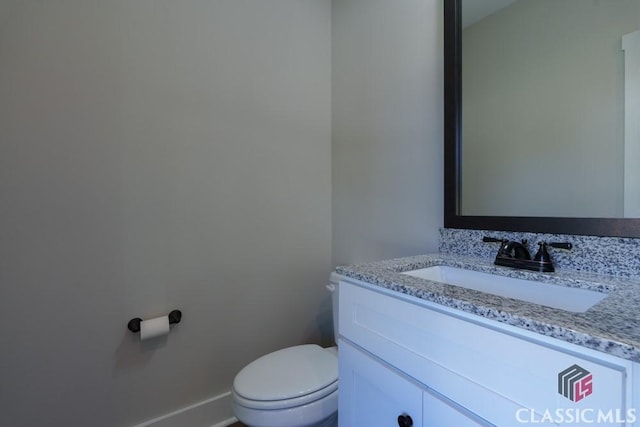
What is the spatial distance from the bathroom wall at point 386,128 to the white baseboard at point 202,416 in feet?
3.30

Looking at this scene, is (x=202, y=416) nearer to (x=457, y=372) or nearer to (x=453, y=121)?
(x=457, y=372)

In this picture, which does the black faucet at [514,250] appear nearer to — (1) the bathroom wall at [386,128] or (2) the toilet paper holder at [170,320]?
(1) the bathroom wall at [386,128]

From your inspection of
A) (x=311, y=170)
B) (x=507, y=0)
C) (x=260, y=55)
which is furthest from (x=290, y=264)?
(x=507, y=0)

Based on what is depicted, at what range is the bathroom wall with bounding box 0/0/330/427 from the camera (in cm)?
107

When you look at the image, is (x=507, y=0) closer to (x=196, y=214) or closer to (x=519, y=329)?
(x=519, y=329)

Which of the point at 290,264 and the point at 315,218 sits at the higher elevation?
the point at 315,218

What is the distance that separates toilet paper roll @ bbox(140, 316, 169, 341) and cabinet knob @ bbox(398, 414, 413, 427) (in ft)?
3.44

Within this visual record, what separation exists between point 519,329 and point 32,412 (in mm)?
1668

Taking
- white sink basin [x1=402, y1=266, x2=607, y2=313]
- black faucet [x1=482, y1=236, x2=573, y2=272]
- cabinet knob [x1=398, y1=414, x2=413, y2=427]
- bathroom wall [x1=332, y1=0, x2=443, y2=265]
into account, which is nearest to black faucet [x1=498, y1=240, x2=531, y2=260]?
black faucet [x1=482, y1=236, x2=573, y2=272]

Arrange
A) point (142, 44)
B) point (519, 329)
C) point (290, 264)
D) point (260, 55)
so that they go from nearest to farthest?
point (519, 329)
point (142, 44)
point (260, 55)
point (290, 264)

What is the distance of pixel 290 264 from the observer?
1713mm

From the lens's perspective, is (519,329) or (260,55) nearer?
(519,329)

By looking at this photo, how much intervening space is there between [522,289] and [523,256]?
13cm

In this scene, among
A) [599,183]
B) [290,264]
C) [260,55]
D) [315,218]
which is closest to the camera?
[599,183]
